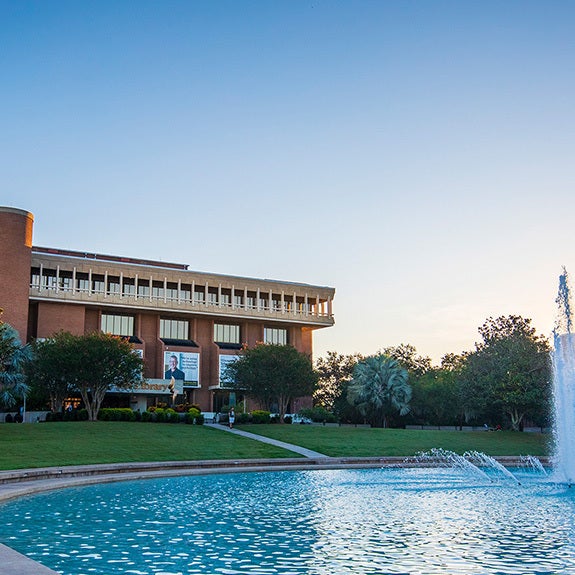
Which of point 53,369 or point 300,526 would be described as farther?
point 53,369

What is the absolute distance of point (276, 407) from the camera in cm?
7100

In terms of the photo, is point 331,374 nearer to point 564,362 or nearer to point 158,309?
point 158,309

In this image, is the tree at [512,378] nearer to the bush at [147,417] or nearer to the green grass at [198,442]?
the green grass at [198,442]

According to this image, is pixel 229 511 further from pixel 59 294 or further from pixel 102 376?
pixel 59 294

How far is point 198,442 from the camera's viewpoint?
3616cm

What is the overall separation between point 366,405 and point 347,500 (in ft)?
153

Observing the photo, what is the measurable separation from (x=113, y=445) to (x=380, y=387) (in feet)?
111

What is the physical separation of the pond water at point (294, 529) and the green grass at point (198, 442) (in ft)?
27.8

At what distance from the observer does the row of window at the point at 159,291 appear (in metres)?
65.1

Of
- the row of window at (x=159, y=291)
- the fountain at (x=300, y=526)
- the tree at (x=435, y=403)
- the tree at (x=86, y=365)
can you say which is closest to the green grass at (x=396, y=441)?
the tree at (x=86, y=365)

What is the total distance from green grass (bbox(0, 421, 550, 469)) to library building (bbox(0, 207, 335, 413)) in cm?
1903

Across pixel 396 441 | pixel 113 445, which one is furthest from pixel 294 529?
pixel 396 441

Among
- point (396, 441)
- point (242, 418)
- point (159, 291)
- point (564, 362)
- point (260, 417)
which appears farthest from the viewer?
point (159, 291)

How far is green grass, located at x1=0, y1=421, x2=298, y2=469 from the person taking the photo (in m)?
28.0
